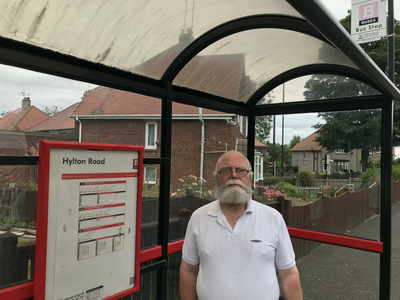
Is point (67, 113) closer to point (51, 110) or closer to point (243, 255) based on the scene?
point (51, 110)

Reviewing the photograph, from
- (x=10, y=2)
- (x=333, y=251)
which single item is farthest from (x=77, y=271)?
(x=333, y=251)

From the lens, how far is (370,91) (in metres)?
3.22

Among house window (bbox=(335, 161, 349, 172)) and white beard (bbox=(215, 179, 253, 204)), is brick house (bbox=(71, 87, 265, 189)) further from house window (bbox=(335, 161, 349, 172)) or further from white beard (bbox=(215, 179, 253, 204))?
house window (bbox=(335, 161, 349, 172))

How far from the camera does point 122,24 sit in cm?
226

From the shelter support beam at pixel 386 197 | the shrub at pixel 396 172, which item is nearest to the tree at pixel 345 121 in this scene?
the shelter support beam at pixel 386 197

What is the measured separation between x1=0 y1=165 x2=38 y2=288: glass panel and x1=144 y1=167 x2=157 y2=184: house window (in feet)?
3.34

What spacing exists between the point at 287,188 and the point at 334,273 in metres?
1.61

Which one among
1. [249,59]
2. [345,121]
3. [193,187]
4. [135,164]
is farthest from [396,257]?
[135,164]

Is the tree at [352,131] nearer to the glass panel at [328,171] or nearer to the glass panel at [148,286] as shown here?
the glass panel at [328,171]

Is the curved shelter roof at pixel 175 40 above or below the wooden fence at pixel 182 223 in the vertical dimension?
above

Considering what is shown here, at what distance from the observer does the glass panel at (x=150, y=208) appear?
9.25ft

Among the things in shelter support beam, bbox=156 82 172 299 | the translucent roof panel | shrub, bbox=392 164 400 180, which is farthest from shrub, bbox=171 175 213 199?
shrub, bbox=392 164 400 180

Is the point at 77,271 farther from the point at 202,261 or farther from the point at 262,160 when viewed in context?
the point at 262,160

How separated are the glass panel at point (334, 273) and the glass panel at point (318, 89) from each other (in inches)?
83.4
